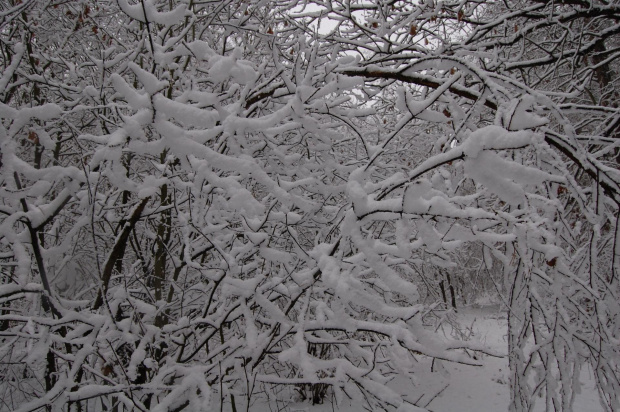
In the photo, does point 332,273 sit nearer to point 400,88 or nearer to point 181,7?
point 400,88

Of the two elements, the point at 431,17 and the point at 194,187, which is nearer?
the point at 194,187

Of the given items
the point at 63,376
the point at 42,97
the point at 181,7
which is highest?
the point at 42,97

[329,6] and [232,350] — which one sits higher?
[329,6]

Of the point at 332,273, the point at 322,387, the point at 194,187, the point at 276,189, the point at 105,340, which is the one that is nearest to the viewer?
the point at 332,273

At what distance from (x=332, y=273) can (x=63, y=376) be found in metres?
1.36

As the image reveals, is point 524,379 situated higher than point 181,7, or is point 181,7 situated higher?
point 181,7

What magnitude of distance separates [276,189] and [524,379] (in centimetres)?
122

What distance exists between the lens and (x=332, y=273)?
3.60 feet

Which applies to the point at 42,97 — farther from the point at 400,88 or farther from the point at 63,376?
the point at 400,88

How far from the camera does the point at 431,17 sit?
3.01 metres

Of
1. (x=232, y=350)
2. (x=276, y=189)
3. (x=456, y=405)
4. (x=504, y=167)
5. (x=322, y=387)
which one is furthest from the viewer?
(x=456, y=405)

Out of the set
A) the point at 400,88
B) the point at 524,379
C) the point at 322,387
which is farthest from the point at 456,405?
the point at 400,88

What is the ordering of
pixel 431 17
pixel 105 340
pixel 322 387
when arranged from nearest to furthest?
pixel 105 340 → pixel 431 17 → pixel 322 387

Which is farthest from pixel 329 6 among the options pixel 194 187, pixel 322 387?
pixel 322 387
